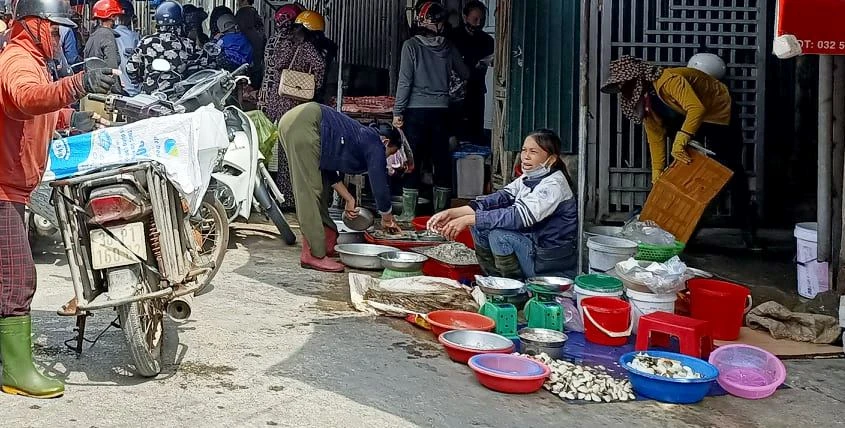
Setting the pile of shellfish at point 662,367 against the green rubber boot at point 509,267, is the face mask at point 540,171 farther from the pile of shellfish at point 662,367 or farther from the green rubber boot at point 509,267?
the pile of shellfish at point 662,367

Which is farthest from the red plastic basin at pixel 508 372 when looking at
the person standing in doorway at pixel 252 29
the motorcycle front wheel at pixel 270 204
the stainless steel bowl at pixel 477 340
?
the person standing in doorway at pixel 252 29

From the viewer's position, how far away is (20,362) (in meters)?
4.05

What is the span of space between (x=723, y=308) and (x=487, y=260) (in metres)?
1.57

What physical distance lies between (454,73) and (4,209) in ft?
19.8

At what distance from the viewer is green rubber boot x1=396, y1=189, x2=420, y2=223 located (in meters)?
9.16

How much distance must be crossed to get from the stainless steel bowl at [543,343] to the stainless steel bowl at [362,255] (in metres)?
2.10

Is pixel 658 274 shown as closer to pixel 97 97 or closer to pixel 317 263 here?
pixel 317 263

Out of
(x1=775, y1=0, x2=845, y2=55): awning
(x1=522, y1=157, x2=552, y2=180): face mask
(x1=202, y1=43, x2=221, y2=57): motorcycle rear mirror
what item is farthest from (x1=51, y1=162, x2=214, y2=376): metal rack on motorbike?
(x1=202, y1=43, x2=221, y2=57): motorcycle rear mirror

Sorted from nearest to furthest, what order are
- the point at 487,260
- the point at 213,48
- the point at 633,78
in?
the point at 487,260
the point at 633,78
the point at 213,48

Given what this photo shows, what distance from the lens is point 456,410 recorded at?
4.14 metres

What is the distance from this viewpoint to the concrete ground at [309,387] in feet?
13.1

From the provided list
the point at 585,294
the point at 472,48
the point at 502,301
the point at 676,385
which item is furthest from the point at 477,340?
the point at 472,48

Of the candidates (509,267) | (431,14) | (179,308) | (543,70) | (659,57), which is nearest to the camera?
(179,308)

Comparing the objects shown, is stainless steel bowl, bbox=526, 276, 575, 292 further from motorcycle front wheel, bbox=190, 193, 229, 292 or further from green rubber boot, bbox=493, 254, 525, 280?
motorcycle front wheel, bbox=190, 193, 229, 292
